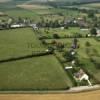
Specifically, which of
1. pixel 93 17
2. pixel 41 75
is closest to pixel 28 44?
pixel 41 75

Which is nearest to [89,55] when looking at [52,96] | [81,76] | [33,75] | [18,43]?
[81,76]

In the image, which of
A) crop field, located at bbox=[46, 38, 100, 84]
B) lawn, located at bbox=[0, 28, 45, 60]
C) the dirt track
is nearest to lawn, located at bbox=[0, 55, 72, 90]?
the dirt track

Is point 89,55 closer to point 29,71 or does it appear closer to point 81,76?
point 81,76

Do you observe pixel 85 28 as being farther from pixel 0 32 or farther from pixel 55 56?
pixel 55 56

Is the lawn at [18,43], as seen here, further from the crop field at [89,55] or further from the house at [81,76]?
the house at [81,76]

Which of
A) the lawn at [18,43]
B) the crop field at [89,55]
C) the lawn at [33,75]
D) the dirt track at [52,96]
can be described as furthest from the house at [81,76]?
the lawn at [18,43]
